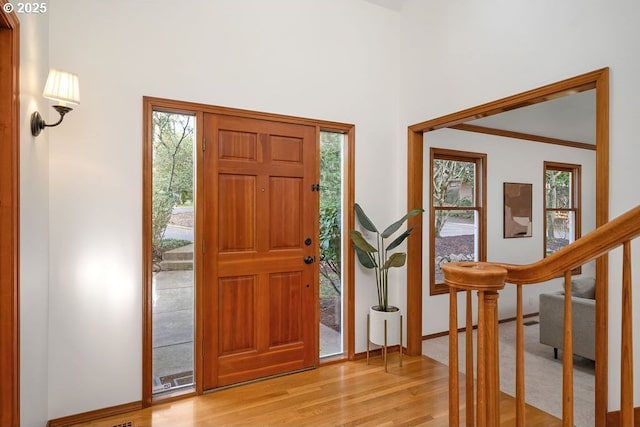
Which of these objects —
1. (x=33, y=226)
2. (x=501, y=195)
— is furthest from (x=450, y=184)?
(x=33, y=226)

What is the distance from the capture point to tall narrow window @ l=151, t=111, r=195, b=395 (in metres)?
2.75

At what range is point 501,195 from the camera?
477cm

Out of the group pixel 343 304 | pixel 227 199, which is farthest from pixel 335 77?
pixel 343 304

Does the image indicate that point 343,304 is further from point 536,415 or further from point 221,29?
point 221,29

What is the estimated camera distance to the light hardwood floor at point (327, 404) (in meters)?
2.45

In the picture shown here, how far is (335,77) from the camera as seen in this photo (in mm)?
3359

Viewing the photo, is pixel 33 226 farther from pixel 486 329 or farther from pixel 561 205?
pixel 561 205

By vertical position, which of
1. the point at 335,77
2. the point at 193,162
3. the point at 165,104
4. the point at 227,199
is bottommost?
the point at 227,199

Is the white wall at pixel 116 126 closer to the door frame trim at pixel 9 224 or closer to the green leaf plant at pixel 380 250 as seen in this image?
the door frame trim at pixel 9 224

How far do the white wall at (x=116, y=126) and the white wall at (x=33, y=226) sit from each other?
0.10 metres

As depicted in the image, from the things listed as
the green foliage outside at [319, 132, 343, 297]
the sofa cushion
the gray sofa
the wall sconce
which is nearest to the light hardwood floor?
the green foliage outside at [319, 132, 343, 297]

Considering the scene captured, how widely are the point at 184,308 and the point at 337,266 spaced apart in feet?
4.54

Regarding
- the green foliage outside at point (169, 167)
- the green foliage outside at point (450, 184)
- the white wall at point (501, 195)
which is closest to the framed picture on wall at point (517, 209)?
the white wall at point (501, 195)

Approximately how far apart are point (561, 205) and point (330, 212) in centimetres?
410
